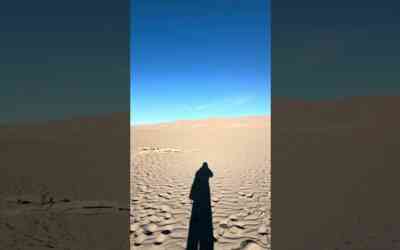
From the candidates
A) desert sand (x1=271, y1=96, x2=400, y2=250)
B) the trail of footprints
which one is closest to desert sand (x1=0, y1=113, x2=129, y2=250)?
the trail of footprints

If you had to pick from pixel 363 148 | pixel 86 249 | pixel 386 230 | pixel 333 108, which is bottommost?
pixel 86 249

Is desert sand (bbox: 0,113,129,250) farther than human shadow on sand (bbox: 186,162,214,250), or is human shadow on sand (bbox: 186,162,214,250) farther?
desert sand (bbox: 0,113,129,250)

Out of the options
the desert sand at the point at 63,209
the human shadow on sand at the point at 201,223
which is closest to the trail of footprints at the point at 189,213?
the human shadow on sand at the point at 201,223

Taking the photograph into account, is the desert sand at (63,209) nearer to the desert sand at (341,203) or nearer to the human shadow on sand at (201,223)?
the human shadow on sand at (201,223)

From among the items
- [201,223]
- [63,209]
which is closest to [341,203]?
[201,223]

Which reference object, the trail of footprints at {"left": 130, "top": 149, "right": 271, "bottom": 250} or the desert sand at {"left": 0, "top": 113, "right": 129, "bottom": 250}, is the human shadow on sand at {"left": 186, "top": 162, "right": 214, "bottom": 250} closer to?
the trail of footprints at {"left": 130, "top": 149, "right": 271, "bottom": 250}

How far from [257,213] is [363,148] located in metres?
8.34

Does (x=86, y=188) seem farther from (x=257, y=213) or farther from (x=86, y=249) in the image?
(x=257, y=213)

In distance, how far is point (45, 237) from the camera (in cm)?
354

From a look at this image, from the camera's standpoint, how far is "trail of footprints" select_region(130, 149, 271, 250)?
3334 millimetres

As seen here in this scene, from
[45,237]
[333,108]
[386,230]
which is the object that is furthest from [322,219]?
[333,108]

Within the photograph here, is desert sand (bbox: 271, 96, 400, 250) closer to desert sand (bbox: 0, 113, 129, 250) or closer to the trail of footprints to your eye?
the trail of footprints

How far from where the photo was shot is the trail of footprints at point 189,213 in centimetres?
333

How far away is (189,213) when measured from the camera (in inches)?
171
